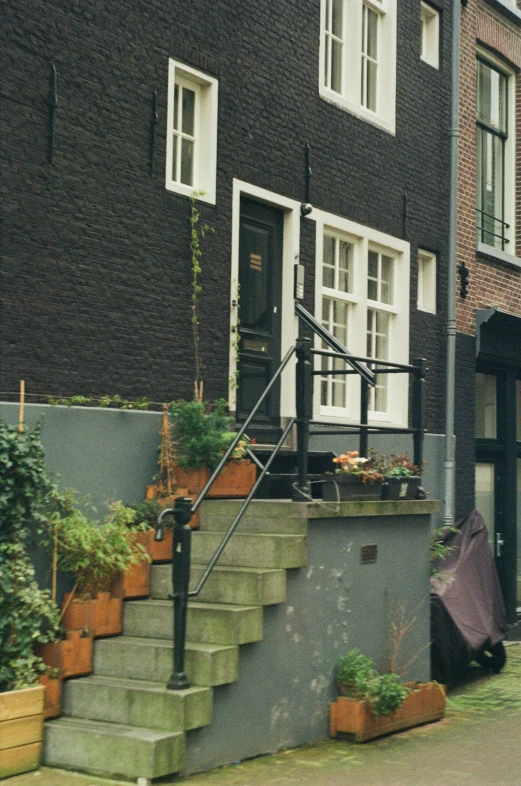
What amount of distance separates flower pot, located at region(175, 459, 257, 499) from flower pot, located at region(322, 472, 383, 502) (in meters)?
0.62

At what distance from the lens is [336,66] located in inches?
468

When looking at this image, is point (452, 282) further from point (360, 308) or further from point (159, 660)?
point (159, 660)

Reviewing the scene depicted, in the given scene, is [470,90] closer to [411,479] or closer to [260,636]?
[411,479]

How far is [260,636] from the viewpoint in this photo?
738 cm

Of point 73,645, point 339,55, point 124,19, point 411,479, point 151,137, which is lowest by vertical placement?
point 73,645

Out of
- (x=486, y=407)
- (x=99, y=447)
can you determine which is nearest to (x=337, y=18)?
(x=486, y=407)

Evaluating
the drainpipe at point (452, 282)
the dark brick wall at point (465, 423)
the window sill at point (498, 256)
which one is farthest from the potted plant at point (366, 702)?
the window sill at point (498, 256)

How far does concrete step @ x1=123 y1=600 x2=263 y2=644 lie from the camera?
7.23m

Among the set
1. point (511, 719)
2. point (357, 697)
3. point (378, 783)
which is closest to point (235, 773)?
point (378, 783)

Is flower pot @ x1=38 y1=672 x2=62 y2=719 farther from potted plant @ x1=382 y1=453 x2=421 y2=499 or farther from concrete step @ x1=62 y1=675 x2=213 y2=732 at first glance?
potted plant @ x1=382 y1=453 x2=421 y2=499

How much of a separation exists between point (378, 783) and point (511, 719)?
2495 millimetres

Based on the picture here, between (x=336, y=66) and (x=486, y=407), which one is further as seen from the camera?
(x=486, y=407)

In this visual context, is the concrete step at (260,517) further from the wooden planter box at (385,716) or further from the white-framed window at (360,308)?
the white-framed window at (360,308)

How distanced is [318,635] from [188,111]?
14.5 feet
